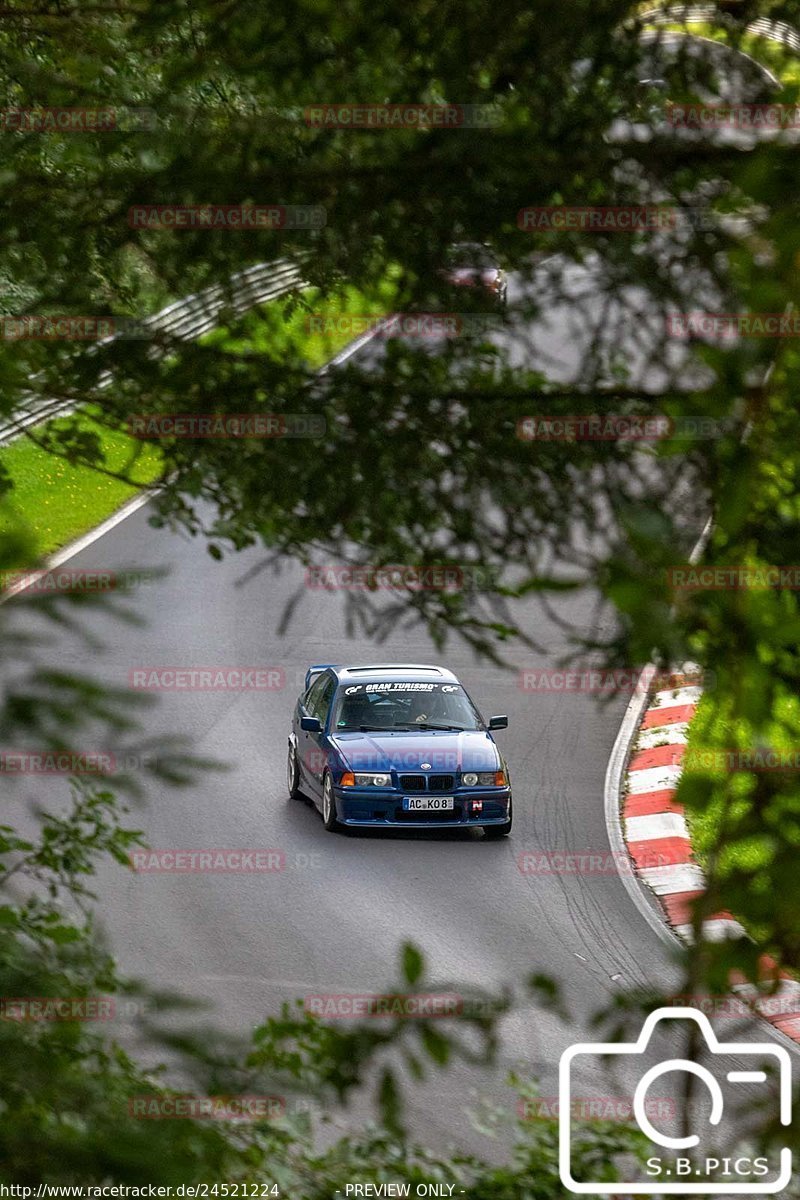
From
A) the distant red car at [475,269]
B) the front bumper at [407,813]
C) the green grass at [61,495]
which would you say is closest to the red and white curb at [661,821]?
the front bumper at [407,813]

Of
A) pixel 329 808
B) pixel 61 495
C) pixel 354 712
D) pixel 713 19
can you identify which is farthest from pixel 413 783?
pixel 61 495

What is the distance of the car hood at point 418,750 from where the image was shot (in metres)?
12.7

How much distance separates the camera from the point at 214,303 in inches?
163

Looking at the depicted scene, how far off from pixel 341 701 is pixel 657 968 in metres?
4.26

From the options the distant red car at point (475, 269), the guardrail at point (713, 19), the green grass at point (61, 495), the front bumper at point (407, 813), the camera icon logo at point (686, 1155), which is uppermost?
the guardrail at point (713, 19)

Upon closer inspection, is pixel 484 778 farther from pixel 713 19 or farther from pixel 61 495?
pixel 61 495

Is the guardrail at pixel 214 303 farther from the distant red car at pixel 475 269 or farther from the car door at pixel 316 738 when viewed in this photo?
the car door at pixel 316 738

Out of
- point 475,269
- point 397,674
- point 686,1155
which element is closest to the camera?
point 686,1155

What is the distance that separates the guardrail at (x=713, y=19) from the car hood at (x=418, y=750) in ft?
31.0

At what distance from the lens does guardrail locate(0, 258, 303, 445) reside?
406cm

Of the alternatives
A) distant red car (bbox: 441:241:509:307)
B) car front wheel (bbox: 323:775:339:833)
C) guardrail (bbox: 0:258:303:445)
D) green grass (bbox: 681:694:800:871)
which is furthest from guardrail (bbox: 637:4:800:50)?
car front wheel (bbox: 323:775:339:833)

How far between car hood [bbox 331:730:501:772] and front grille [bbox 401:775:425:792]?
0.24 feet

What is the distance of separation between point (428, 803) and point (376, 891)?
135cm

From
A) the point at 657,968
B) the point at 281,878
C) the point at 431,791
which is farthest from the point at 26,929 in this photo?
the point at 431,791
